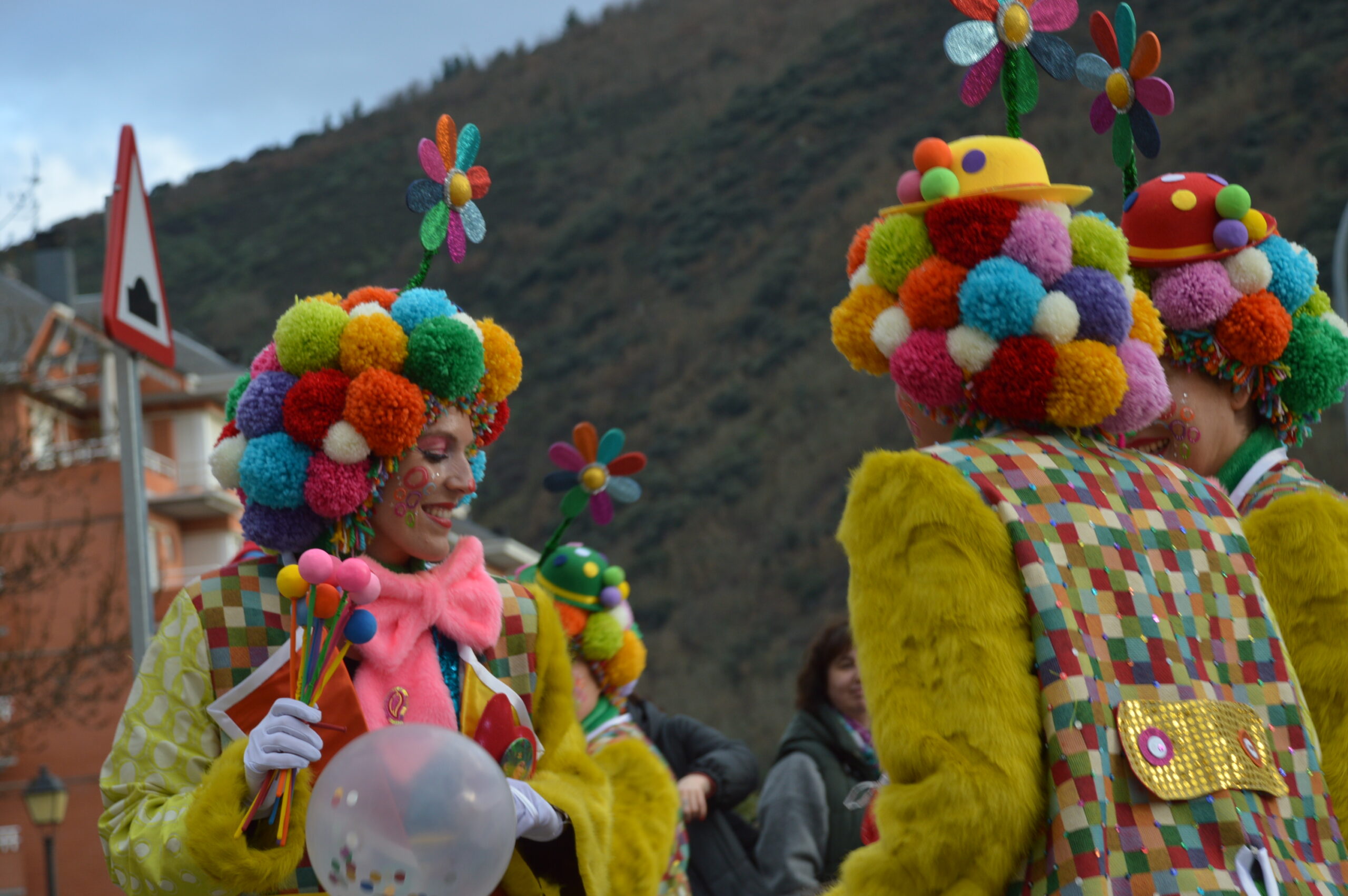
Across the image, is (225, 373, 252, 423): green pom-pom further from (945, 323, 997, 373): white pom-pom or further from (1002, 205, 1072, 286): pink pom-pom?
(1002, 205, 1072, 286): pink pom-pom

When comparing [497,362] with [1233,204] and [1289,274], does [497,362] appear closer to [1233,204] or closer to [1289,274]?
[1233,204]

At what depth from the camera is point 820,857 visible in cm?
603

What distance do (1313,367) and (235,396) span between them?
2.67 m

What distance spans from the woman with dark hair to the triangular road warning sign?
2741 mm

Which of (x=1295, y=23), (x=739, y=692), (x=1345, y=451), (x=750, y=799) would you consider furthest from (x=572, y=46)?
(x=750, y=799)

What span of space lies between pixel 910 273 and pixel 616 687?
3744 mm

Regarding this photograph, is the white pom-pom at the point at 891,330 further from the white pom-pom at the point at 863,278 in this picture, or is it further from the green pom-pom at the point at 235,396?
the green pom-pom at the point at 235,396

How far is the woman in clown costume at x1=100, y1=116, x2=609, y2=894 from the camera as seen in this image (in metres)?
3.31

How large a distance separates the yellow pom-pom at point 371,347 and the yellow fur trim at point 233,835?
92cm

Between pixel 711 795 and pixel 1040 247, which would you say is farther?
pixel 711 795

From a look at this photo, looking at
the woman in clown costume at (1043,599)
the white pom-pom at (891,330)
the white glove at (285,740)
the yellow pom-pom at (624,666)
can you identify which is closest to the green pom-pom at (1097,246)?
the woman in clown costume at (1043,599)

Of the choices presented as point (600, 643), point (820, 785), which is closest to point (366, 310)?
point (600, 643)

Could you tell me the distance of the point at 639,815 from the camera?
3.82 m

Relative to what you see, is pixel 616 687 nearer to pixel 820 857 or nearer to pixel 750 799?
pixel 820 857
